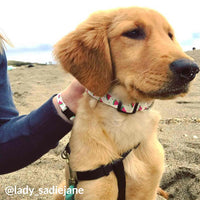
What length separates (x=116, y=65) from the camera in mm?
1807

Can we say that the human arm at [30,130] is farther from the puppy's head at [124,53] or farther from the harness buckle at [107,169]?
the harness buckle at [107,169]

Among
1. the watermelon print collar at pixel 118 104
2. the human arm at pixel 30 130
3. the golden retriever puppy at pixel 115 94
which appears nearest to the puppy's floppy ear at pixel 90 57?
the golden retriever puppy at pixel 115 94

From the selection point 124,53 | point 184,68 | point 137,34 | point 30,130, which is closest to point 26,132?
point 30,130

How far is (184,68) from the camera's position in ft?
4.86

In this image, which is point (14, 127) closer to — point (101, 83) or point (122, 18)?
point (101, 83)

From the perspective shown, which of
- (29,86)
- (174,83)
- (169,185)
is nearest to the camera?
(174,83)

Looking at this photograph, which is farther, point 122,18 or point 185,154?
point 185,154

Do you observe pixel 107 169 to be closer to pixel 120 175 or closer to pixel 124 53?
pixel 120 175

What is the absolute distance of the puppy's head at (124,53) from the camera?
160cm

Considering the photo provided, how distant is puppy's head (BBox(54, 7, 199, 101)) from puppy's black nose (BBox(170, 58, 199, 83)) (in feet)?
0.15

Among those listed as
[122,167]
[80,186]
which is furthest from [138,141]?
[80,186]

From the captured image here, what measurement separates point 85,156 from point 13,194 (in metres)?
1.19

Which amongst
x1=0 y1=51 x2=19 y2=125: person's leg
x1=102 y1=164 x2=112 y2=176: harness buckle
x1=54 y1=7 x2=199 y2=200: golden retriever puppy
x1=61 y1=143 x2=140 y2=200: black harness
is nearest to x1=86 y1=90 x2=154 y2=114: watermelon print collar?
x1=54 y1=7 x2=199 y2=200: golden retriever puppy

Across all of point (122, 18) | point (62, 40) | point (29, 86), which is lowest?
point (29, 86)
